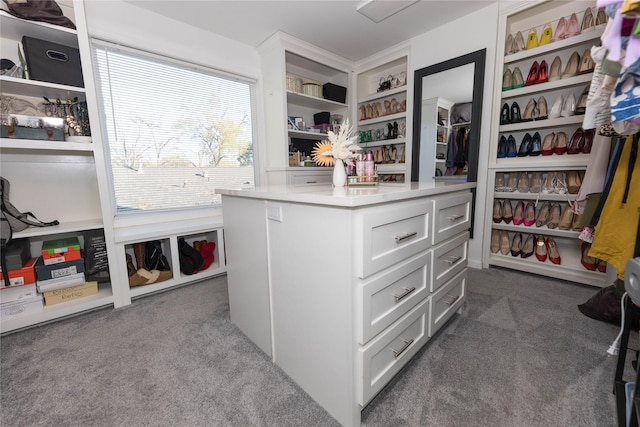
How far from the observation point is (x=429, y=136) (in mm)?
2992

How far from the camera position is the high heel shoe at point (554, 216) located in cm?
238

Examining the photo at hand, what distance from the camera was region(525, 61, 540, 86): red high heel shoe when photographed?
2.37m

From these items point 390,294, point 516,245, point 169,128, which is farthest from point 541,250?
point 169,128

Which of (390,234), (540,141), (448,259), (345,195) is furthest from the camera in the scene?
(540,141)

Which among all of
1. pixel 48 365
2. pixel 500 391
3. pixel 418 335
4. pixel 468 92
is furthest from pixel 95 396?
pixel 468 92

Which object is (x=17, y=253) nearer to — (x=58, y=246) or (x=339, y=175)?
(x=58, y=246)

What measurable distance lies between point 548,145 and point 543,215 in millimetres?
640

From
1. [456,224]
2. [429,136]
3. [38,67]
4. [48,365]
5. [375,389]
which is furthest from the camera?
[429,136]

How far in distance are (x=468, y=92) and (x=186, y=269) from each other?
10.6 feet

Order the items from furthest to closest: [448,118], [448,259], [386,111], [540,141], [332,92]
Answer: [386,111]
[332,92]
[448,118]
[540,141]
[448,259]

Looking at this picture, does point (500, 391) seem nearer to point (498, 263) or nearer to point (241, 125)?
point (498, 263)

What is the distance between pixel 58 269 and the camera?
72.4 inches

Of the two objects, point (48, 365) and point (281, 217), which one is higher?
point (281, 217)

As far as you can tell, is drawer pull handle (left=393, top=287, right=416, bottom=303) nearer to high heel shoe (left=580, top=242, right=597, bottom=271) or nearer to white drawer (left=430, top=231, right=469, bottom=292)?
white drawer (left=430, top=231, right=469, bottom=292)
